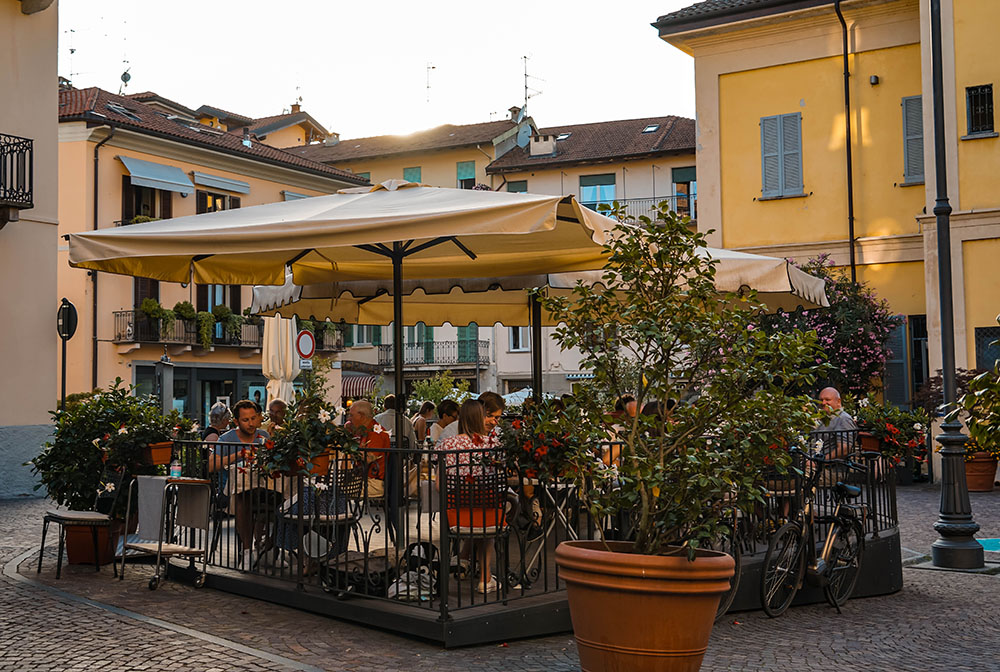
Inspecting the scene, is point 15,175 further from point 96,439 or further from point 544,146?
point 544,146

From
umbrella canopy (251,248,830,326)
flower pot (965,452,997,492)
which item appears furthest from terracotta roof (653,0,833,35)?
umbrella canopy (251,248,830,326)

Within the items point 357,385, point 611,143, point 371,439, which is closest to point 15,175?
point 371,439

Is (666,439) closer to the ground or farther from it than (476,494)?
farther from it

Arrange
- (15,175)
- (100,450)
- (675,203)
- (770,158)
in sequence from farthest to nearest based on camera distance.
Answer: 1. (675,203)
2. (770,158)
3. (15,175)
4. (100,450)

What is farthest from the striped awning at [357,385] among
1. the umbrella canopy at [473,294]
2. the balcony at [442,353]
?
the umbrella canopy at [473,294]

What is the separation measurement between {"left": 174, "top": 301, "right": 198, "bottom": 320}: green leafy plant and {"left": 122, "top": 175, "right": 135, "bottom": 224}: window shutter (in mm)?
3140

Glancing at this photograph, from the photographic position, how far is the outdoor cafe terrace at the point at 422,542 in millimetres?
6926

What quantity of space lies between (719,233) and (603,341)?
1872 centimetres

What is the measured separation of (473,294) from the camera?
41.2ft

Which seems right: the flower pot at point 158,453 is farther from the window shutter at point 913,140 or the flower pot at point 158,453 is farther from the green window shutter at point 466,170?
the green window shutter at point 466,170

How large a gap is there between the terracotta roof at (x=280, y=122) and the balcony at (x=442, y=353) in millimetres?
11895

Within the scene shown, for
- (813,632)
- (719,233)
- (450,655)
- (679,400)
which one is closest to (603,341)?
(679,400)

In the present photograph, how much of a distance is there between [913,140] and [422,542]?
17796 mm

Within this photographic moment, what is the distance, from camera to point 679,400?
5.93m
